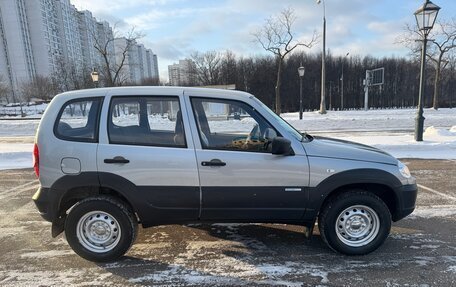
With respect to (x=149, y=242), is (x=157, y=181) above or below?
above

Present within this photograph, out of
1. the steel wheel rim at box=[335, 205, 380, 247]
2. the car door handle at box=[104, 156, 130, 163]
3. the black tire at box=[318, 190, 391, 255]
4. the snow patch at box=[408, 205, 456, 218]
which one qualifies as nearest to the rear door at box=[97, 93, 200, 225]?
the car door handle at box=[104, 156, 130, 163]

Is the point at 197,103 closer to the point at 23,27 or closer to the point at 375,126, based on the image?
the point at 375,126

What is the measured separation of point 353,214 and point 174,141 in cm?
219

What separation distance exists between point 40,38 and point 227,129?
100420mm

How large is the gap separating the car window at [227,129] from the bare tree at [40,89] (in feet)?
230

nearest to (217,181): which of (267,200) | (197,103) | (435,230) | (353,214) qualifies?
(267,200)

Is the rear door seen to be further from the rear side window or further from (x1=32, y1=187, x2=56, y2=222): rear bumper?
(x1=32, y1=187, x2=56, y2=222): rear bumper

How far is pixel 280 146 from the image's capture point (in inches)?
134

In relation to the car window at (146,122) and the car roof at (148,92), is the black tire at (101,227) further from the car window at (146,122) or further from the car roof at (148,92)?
the car roof at (148,92)

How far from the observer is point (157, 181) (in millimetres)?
3541

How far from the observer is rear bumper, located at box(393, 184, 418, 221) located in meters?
3.69

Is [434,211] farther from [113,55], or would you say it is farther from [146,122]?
[113,55]

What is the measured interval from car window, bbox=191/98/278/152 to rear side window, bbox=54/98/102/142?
111 centimetres

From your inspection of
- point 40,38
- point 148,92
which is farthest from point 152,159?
point 40,38
